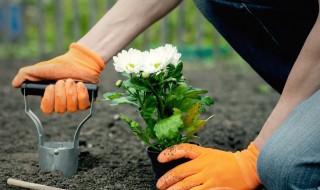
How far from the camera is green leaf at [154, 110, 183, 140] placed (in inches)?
81.3

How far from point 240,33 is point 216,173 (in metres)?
0.92

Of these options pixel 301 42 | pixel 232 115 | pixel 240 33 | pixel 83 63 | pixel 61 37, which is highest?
pixel 61 37

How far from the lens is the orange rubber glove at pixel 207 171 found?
6.88 ft

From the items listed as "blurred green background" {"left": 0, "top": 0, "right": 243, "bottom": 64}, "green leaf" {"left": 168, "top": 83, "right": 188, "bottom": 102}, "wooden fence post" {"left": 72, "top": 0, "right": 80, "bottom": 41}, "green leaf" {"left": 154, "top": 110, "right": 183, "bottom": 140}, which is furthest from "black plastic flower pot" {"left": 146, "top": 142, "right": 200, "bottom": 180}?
"wooden fence post" {"left": 72, "top": 0, "right": 80, "bottom": 41}

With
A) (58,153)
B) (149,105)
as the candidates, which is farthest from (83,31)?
(149,105)

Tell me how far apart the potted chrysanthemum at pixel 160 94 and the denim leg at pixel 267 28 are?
0.65m

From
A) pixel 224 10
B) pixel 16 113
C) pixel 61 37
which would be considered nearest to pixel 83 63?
pixel 224 10

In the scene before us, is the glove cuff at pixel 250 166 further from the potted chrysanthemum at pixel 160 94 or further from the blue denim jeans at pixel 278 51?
the potted chrysanthemum at pixel 160 94

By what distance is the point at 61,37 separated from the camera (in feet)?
22.4

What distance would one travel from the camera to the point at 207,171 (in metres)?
2.10

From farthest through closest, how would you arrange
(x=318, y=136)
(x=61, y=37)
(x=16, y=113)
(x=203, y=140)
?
(x=61, y=37)
(x=16, y=113)
(x=203, y=140)
(x=318, y=136)

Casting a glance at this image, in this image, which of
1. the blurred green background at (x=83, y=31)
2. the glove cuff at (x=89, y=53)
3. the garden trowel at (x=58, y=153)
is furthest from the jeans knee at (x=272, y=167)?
the blurred green background at (x=83, y=31)

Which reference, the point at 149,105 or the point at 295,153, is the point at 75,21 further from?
the point at 295,153

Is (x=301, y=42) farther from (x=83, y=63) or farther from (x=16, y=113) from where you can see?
(x=16, y=113)
